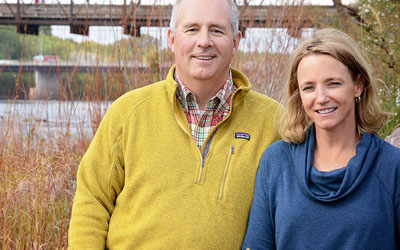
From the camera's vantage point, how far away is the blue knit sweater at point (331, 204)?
1.82 metres

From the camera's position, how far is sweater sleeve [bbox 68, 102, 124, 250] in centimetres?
225

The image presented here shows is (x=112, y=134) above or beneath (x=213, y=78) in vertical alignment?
beneath

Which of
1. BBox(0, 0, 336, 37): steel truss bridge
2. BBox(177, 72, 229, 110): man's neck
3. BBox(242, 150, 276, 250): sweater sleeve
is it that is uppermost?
BBox(0, 0, 336, 37): steel truss bridge

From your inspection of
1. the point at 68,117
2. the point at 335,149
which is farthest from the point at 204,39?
the point at 68,117

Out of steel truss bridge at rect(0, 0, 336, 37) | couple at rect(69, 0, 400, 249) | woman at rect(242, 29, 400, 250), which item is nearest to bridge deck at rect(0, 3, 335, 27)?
steel truss bridge at rect(0, 0, 336, 37)

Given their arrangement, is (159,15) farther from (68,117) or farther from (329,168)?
(329,168)

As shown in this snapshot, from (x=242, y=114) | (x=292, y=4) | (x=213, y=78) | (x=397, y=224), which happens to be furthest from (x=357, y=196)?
(x=292, y=4)

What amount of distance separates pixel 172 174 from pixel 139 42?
2804 millimetres

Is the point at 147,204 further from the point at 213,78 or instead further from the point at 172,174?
the point at 213,78

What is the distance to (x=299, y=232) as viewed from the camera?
193 cm

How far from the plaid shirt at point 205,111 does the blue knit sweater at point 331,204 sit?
40cm

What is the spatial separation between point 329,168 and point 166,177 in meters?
0.69

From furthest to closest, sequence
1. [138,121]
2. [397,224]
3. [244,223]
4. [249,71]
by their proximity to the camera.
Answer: [249,71]
[138,121]
[244,223]
[397,224]

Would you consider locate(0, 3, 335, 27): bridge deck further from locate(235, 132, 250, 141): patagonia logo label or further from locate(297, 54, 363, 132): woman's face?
locate(297, 54, 363, 132): woman's face
